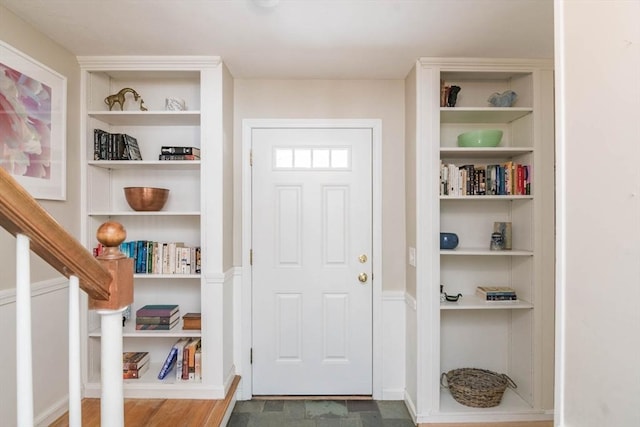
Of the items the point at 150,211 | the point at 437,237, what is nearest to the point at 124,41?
the point at 150,211

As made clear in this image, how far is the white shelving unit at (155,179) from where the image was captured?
223 centimetres

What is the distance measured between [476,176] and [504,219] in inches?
19.3

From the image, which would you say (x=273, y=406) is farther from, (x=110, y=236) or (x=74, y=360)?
(x=110, y=236)

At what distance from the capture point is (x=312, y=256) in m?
2.54

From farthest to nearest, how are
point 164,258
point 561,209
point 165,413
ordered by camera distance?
1. point 164,258
2. point 165,413
3. point 561,209

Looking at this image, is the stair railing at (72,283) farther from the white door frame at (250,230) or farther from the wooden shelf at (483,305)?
the wooden shelf at (483,305)

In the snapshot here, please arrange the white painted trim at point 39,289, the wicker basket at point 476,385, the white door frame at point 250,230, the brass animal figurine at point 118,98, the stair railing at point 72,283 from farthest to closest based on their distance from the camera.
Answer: the white door frame at point 250,230, the brass animal figurine at point 118,98, the wicker basket at point 476,385, the white painted trim at point 39,289, the stair railing at point 72,283

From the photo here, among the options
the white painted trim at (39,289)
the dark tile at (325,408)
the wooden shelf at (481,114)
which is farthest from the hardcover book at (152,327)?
the wooden shelf at (481,114)

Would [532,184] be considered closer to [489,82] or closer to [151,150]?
[489,82]

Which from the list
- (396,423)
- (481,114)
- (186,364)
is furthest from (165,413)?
(481,114)

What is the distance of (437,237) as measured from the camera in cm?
222

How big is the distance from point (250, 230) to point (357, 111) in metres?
1.21

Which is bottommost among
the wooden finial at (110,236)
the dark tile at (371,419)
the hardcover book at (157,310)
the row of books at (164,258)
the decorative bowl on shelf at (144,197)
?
the dark tile at (371,419)

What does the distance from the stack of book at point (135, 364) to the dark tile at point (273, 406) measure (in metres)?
0.89
